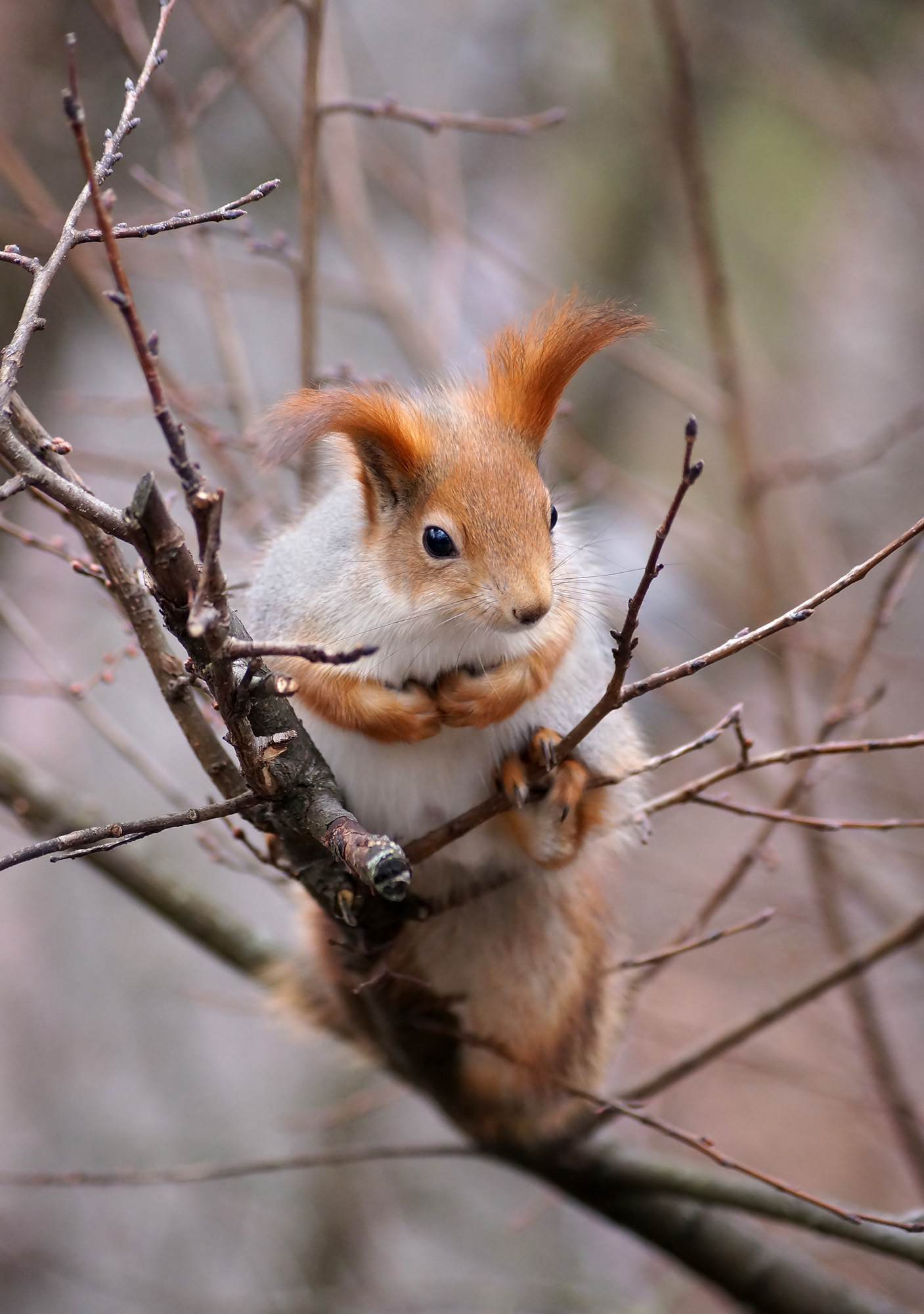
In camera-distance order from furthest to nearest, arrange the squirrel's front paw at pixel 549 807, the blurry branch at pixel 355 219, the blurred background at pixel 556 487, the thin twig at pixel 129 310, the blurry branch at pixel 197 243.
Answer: the blurry branch at pixel 355 219 < the blurred background at pixel 556 487 < the blurry branch at pixel 197 243 < the squirrel's front paw at pixel 549 807 < the thin twig at pixel 129 310

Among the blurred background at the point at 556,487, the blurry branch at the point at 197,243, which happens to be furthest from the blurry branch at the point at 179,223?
the blurry branch at the point at 197,243

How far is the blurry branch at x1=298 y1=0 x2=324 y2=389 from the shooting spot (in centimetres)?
227

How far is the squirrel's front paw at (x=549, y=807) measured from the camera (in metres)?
1.90

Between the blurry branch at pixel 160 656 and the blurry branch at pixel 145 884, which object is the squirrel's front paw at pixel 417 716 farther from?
the blurry branch at pixel 145 884

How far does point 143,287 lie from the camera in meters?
5.00

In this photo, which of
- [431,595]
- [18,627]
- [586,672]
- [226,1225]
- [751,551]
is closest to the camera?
[431,595]

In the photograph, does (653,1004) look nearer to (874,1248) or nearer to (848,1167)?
(848,1167)

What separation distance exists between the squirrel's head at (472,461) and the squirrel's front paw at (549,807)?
0.31 metres

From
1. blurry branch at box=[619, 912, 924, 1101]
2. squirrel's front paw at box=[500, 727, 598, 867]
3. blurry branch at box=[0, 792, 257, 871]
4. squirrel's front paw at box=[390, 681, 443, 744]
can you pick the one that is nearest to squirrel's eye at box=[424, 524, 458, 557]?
squirrel's front paw at box=[390, 681, 443, 744]

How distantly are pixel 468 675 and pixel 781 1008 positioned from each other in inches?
35.9

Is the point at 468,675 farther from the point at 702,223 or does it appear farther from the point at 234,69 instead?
the point at 234,69

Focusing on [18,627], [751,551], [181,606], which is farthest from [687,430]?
[751,551]

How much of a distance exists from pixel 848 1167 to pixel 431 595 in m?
4.25

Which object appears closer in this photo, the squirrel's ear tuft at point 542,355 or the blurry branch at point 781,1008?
the squirrel's ear tuft at point 542,355
